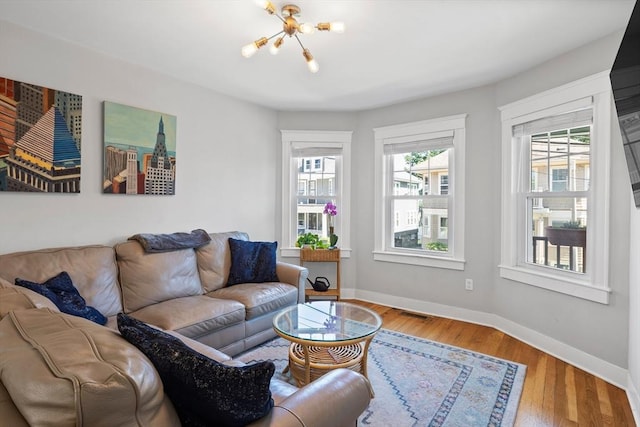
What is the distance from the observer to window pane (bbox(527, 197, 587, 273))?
2.75 meters

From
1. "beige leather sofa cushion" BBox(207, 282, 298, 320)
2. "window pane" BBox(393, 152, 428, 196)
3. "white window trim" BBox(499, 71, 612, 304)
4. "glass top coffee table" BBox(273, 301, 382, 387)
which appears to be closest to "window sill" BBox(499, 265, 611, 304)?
"white window trim" BBox(499, 71, 612, 304)

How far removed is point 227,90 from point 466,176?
2818 mm

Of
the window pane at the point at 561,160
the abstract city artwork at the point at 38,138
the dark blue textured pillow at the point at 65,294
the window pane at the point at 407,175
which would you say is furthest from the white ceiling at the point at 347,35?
the dark blue textured pillow at the point at 65,294

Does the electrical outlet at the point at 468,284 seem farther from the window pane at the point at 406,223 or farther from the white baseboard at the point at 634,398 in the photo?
the white baseboard at the point at 634,398

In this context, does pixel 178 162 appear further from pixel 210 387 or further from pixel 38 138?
pixel 210 387

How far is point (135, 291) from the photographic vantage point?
102 inches

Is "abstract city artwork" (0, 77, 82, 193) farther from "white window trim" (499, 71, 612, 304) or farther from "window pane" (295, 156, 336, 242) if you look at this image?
"white window trim" (499, 71, 612, 304)

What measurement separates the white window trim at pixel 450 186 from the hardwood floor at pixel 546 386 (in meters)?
0.75

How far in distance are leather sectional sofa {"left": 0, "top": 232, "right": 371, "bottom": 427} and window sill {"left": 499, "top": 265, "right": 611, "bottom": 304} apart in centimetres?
229

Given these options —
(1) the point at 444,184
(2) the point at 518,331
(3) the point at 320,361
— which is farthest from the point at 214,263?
(2) the point at 518,331

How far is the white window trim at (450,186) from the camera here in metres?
3.66

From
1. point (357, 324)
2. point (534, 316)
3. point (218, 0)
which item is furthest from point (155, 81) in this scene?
point (534, 316)

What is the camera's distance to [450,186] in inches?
149

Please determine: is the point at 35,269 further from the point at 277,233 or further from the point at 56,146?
the point at 277,233
